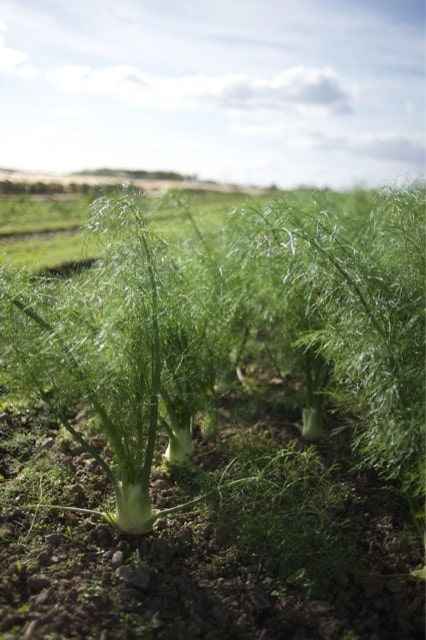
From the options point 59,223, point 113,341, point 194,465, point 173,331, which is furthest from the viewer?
point 59,223

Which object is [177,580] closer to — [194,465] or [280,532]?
[280,532]

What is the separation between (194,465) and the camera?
4426 mm

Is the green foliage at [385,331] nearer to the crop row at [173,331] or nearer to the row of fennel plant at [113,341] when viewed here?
the crop row at [173,331]

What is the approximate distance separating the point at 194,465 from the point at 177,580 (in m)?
1.19

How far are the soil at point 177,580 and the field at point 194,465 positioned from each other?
1 cm

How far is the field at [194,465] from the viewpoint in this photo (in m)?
3.08

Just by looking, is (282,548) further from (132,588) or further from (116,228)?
(116,228)

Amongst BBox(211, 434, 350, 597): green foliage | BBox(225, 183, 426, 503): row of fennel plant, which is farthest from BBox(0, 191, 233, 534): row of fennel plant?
BBox(225, 183, 426, 503): row of fennel plant

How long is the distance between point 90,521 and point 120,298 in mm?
1299

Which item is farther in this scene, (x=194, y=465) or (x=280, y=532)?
(x=194, y=465)

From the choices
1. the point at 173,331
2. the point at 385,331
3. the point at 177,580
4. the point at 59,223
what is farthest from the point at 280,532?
the point at 59,223

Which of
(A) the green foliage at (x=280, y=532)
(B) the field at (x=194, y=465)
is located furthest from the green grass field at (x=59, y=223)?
(A) the green foliage at (x=280, y=532)

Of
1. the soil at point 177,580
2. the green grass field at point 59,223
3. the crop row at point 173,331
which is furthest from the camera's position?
the green grass field at point 59,223

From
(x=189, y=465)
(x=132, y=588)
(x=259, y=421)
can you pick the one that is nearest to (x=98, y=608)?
(x=132, y=588)
